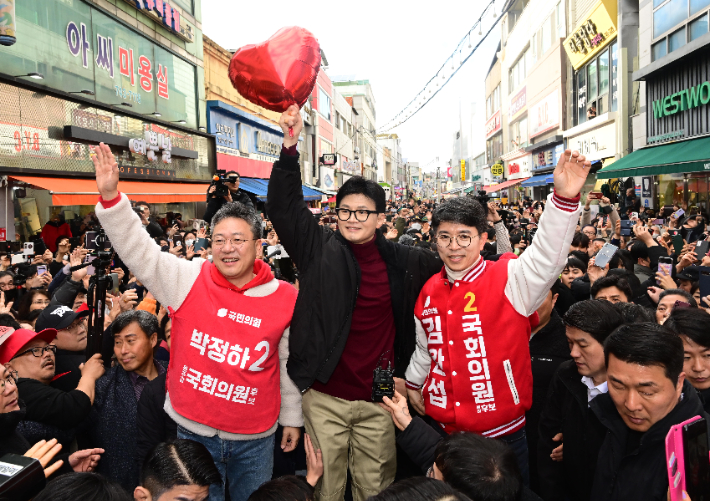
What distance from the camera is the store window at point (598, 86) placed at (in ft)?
66.2

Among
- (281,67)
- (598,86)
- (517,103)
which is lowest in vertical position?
(281,67)

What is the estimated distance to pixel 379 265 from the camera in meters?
2.82

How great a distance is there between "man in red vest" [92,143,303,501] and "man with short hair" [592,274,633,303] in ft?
8.19

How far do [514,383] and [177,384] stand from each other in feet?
5.51

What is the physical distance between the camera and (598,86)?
22172mm

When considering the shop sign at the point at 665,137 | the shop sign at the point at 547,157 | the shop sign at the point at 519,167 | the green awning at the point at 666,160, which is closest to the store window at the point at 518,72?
the shop sign at the point at 519,167

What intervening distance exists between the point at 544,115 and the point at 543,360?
98.9ft

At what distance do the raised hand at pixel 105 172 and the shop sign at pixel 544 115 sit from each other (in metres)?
28.4

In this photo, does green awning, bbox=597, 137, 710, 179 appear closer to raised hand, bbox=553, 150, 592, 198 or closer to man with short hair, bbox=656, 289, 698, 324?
man with short hair, bbox=656, 289, 698, 324

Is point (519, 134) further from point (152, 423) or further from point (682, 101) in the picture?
point (152, 423)

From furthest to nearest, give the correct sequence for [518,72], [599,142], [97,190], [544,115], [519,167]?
[519,167] → [518,72] → [544,115] → [599,142] → [97,190]

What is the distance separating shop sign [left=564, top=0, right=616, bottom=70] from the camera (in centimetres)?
1951

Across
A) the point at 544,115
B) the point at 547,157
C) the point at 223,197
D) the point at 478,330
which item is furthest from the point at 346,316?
the point at 547,157

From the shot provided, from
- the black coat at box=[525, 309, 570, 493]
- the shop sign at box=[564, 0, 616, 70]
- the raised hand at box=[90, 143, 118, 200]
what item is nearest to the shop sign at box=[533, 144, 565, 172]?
the shop sign at box=[564, 0, 616, 70]
